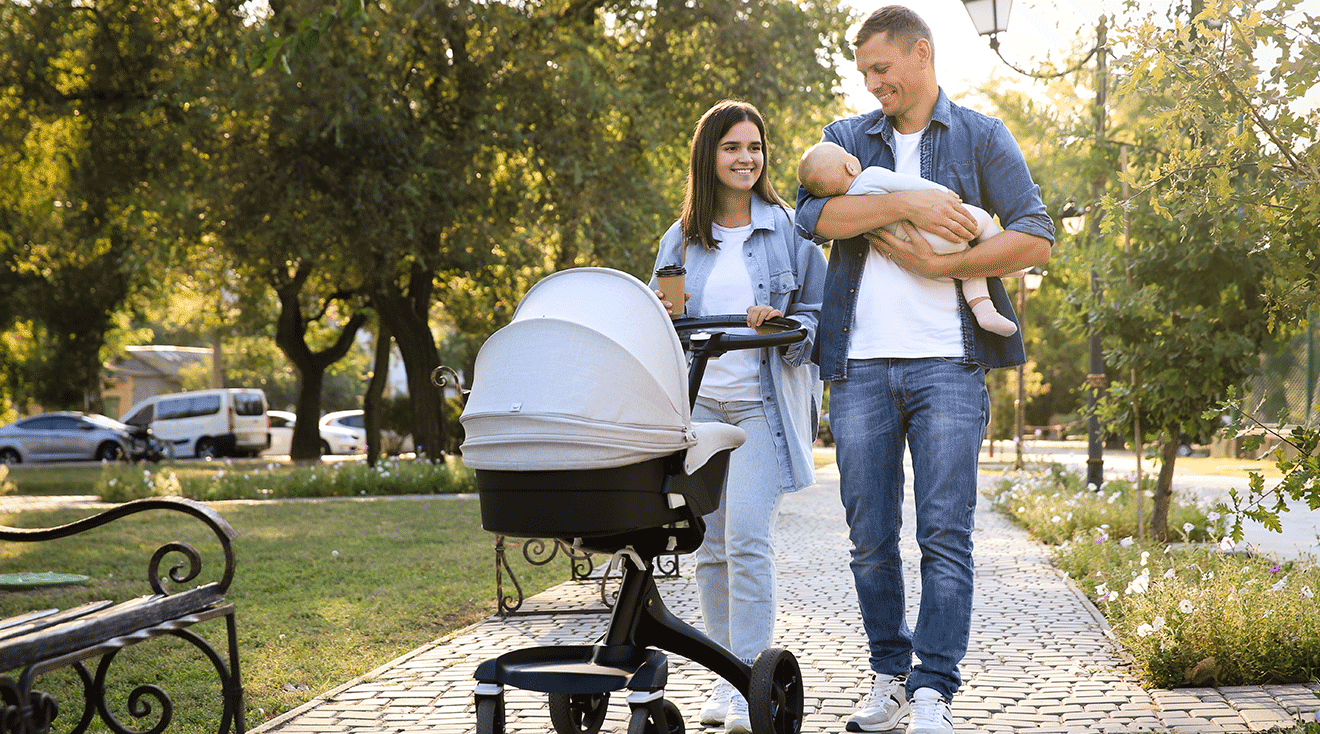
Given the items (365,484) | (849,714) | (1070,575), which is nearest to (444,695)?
(849,714)

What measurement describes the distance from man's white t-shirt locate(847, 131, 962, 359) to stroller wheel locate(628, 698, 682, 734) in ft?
4.33

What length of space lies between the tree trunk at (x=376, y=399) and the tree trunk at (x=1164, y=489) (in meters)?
14.3

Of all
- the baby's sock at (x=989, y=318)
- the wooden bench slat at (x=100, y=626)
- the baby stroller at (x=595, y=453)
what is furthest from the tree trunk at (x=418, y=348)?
the baby stroller at (x=595, y=453)

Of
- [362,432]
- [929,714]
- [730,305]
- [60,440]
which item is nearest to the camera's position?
[929,714]

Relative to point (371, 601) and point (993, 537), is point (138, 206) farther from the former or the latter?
point (993, 537)

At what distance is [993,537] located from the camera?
11008mm

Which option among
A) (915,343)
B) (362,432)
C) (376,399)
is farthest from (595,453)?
(362,432)

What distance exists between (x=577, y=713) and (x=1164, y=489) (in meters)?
6.89

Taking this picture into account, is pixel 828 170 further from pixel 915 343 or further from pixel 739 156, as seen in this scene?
pixel 915 343

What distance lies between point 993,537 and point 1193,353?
3.32 meters

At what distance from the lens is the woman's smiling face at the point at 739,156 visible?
4117 mm

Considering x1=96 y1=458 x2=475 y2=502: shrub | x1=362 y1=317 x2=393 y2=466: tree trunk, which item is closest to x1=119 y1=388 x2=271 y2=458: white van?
x1=362 y1=317 x2=393 y2=466: tree trunk

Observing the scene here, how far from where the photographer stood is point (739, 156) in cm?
412

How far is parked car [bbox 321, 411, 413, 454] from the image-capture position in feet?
112
